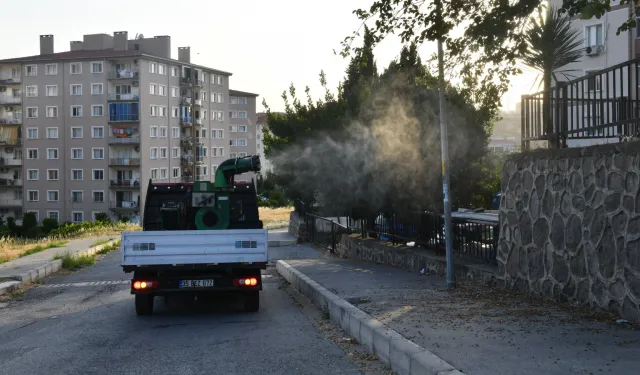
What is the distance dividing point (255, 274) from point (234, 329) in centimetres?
165

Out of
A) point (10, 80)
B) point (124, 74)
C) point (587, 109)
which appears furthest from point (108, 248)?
point (10, 80)

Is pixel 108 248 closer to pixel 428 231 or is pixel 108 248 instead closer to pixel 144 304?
pixel 428 231

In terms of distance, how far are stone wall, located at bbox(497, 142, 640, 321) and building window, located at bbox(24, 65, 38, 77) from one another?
306 feet

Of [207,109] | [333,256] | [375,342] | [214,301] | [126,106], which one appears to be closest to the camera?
[375,342]

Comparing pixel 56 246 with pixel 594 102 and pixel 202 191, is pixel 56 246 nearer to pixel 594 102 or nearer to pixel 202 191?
pixel 202 191

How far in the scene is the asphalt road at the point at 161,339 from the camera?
26.2ft

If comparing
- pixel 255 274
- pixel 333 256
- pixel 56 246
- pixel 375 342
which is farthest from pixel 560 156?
pixel 56 246

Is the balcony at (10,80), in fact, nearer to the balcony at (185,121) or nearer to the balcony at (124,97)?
the balcony at (124,97)

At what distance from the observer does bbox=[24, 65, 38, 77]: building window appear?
9562 centimetres

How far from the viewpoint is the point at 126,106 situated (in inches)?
3634

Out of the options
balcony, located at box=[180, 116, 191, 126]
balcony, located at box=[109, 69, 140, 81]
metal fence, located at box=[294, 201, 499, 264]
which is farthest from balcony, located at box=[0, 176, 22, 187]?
metal fence, located at box=[294, 201, 499, 264]

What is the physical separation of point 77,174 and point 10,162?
10.2m

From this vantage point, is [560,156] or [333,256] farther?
[333,256]

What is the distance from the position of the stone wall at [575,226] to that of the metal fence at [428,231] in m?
1.51
